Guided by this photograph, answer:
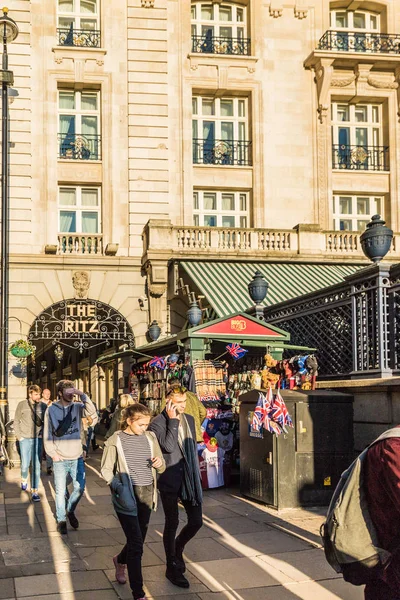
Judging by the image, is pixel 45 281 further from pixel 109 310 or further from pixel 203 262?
pixel 203 262

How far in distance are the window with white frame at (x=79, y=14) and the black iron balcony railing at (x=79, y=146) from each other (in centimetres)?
376

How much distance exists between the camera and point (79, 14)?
26469mm

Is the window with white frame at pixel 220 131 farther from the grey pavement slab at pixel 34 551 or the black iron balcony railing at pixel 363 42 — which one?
the grey pavement slab at pixel 34 551

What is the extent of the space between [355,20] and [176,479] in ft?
80.7

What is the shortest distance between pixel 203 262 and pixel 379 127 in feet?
28.7

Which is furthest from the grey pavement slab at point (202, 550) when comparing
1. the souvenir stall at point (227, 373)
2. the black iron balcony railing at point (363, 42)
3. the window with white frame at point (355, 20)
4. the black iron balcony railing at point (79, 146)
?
the window with white frame at point (355, 20)

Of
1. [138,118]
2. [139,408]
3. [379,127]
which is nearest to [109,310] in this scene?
[138,118]

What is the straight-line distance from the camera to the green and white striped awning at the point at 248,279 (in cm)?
2003

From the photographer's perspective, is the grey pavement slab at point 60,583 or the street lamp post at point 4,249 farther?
the street lamp post at point 4,249

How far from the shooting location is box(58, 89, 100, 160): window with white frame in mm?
25844

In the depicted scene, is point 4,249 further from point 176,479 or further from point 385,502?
point 385,502

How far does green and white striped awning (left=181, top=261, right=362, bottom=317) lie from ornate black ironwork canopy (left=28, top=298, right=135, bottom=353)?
3289mm

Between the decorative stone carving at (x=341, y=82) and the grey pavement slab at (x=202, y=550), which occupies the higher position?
the decorative stone carving at (x=341, y=82)

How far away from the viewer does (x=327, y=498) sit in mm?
10812
